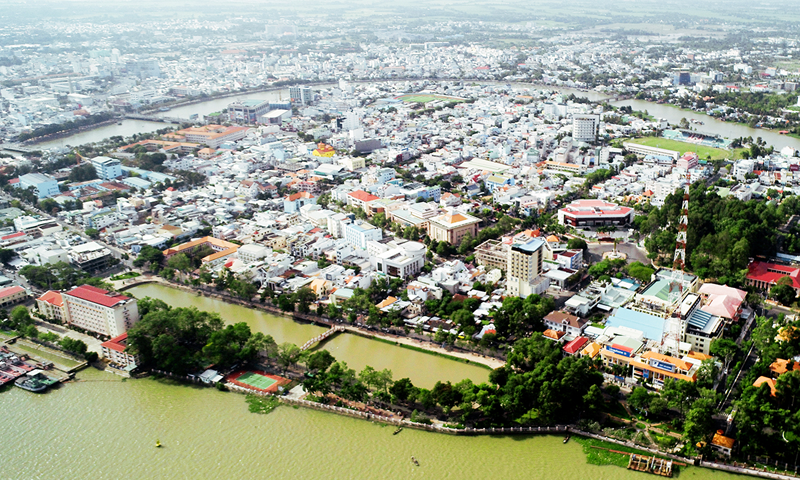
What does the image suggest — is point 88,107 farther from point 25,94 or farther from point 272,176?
point 272,176

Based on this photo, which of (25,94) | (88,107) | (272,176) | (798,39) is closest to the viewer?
(272,176)

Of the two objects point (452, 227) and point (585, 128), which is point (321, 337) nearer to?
point (452, 227)

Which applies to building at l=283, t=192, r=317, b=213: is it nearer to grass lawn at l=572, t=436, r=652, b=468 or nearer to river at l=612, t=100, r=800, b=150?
grass lawn at l=572, t=436, r=652, b=468

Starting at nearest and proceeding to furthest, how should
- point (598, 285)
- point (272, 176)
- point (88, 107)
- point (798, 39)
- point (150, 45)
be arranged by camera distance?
point (598, 285)
point (272, 176)
point (88, 107)
point (798, 39)
point (150, 45)

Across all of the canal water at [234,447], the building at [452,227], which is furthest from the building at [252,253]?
the canal water at [234,447]

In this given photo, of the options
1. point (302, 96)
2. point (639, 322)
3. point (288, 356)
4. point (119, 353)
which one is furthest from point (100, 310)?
point (302, 96)

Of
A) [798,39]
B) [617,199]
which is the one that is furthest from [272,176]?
[798,39]

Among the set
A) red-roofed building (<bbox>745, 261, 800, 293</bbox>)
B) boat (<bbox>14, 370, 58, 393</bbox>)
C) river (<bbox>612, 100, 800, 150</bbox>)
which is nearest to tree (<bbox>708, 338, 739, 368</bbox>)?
red-roofed building (<bbox>745, 261, 800, 293</bbox>)
